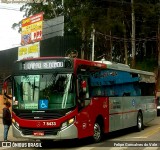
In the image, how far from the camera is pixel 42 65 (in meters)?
13.8

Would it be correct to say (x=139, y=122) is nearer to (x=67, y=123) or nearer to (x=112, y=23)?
(x=67, y=123)

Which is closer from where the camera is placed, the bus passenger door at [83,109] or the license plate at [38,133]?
the license plate at [38,133]

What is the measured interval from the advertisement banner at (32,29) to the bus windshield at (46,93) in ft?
55.1

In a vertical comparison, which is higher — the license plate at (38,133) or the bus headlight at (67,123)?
the bus headlight at (67,123)

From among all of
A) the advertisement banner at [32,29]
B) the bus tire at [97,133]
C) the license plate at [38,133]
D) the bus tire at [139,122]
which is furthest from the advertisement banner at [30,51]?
the license plate at [38,133]

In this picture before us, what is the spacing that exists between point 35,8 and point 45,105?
148ft

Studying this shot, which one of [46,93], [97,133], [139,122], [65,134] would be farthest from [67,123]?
[139,122]

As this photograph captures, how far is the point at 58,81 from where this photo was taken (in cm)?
1334

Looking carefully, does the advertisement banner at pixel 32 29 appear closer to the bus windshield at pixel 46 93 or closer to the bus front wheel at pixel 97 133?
the bus front wheel at pixel 97 133

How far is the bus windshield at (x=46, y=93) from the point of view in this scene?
13125mm

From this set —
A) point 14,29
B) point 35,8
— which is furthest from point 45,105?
point 14,29

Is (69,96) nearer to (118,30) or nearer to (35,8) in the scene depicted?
(118,30)

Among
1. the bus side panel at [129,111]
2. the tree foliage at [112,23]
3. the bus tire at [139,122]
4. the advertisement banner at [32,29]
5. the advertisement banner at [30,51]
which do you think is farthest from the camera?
the tree foliage at [112,23]

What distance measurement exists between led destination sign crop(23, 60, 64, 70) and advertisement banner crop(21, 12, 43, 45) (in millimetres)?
16213
